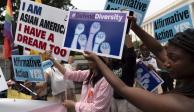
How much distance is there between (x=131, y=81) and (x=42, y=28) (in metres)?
1.33

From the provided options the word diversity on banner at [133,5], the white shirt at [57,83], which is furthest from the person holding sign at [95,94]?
the white shirt at [57,83]

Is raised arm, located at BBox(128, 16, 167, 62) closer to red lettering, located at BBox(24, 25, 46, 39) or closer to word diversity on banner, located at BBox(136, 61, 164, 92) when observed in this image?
word diversity on banner, located at BBox(136, 61, 164, 92)

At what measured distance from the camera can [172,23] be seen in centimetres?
550

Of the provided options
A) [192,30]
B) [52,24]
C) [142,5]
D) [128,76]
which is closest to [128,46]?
[128,76]

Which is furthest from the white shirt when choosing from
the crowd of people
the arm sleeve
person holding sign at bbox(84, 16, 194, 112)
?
person holding sign at bbox(84, 16, 194, 112)

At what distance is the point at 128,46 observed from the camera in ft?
16.0

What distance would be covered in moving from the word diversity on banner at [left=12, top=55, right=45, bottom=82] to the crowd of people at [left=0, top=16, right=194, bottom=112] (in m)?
0.26

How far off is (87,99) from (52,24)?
55.7 inches

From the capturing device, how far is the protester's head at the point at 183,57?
2.60m

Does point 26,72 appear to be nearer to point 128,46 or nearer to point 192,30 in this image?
point 128,46

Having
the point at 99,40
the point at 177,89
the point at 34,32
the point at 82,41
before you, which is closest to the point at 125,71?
the point at 82,41

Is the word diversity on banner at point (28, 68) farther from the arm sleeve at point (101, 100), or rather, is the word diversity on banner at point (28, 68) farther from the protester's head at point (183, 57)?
the protester's head at point (183, 57)

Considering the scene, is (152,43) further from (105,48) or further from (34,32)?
(34,32)

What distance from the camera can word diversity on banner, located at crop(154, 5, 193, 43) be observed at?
5.32 meters
